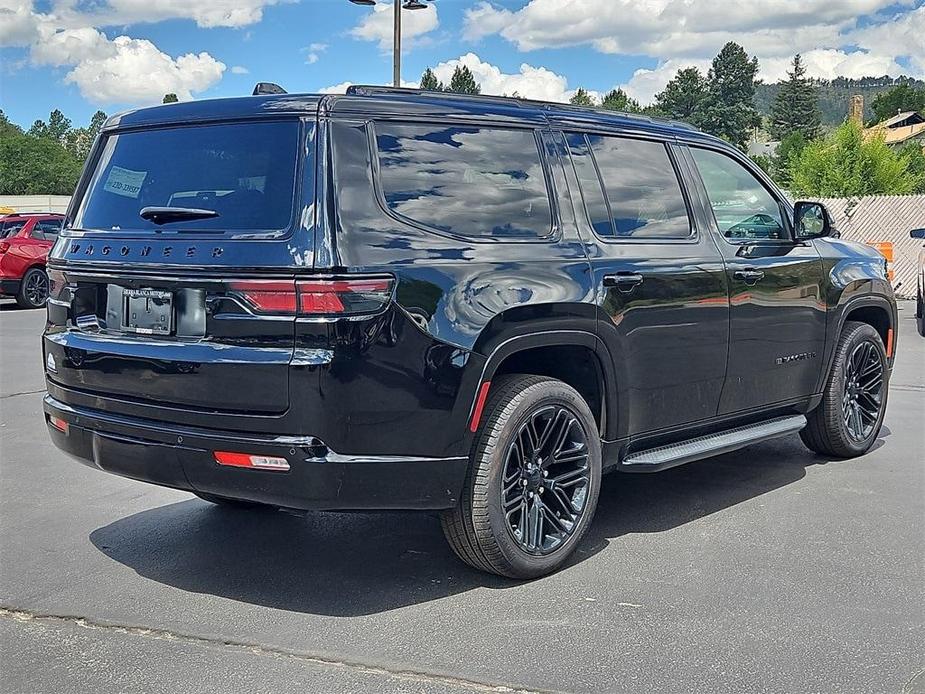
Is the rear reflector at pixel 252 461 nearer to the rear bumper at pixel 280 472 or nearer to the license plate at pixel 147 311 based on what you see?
the rear bumper at pixel 280 472

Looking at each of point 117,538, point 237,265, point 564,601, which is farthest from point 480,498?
point 117,538

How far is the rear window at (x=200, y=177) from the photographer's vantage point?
13.0 feet

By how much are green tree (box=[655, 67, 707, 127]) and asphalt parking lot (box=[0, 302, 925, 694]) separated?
101048 mm

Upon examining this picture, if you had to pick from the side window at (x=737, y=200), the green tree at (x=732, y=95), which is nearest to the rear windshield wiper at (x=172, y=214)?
the side window at (x=737, y=200)

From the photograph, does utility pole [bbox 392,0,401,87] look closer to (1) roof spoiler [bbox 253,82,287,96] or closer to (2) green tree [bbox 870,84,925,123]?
(1) roof spoiler [bbox 253,82,287,96]

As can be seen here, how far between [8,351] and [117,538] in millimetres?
8094

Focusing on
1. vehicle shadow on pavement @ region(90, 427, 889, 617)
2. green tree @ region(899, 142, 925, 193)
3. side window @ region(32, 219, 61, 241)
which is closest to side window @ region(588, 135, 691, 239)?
vehicle shadow on pavement @ region(90, 427, 889, 617)

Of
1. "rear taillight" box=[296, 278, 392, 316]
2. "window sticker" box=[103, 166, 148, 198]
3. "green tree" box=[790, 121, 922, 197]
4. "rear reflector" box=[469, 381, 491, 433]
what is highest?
"green tree" box=[790, 121, 922, 197]

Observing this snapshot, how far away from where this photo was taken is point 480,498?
4152 millimetres

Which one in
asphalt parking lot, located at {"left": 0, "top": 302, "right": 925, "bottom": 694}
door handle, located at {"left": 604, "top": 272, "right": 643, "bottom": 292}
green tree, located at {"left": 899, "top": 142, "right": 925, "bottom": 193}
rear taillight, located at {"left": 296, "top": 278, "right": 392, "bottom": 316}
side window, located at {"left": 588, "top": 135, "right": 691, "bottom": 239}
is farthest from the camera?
green tree, located at {"left": 899, "top": 142, "right": 925, "bottom": 193}

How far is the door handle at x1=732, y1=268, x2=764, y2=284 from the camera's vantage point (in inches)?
213

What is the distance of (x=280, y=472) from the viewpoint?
3.81 meters

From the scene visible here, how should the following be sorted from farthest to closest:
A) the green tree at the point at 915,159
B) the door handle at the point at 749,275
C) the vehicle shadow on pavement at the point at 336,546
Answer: the green tree at the point at 915,159 → the door handle at the point at 749,275 → the vehicle shadow on pavement at the point at 336,546

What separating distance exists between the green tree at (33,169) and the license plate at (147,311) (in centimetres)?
7704
